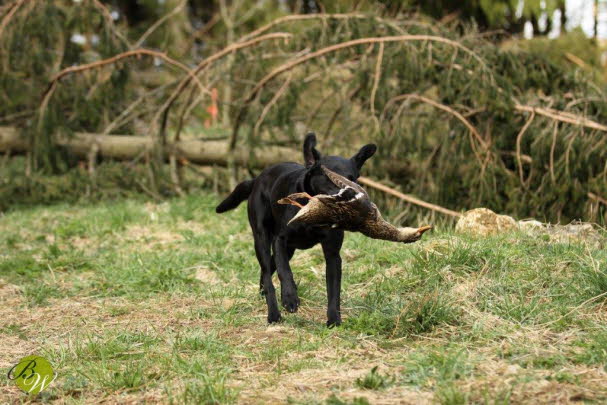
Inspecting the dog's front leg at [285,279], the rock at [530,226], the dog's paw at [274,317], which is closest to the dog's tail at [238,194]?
the dog's front leg at [285,279]

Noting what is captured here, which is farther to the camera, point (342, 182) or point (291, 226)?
point (291, 226)

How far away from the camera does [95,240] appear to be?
26.1 ft

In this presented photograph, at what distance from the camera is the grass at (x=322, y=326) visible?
3432 mm

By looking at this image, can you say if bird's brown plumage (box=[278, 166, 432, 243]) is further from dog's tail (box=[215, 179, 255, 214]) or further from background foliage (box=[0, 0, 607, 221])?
background foliage (box=[0, 0, 607, 221])

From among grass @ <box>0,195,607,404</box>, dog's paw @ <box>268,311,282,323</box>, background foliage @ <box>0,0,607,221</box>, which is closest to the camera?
grass @ <box>0,195,607,404</box>

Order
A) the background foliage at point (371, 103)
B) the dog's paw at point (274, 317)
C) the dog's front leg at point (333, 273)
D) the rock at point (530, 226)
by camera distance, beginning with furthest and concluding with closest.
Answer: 1. the background foliage at point (371, 103)
2. the rock at point (530, 226)
3. the dog's paw at point (274, 317)
4. the dog's front leg at point (333, 273)

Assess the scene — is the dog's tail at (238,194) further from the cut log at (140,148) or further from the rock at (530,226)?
the cut log at (140,148)

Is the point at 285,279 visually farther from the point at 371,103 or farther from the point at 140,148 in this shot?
the point at 140,148

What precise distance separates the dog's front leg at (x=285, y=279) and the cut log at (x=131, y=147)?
5203 millimetres

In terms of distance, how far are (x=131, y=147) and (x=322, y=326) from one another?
6.57m

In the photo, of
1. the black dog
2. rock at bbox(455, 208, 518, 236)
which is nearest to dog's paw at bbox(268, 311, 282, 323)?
the black dog

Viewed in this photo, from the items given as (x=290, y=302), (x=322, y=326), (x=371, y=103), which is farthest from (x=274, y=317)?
(x=371, y=103)

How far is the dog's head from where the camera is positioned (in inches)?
167

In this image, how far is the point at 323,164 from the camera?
429cm
